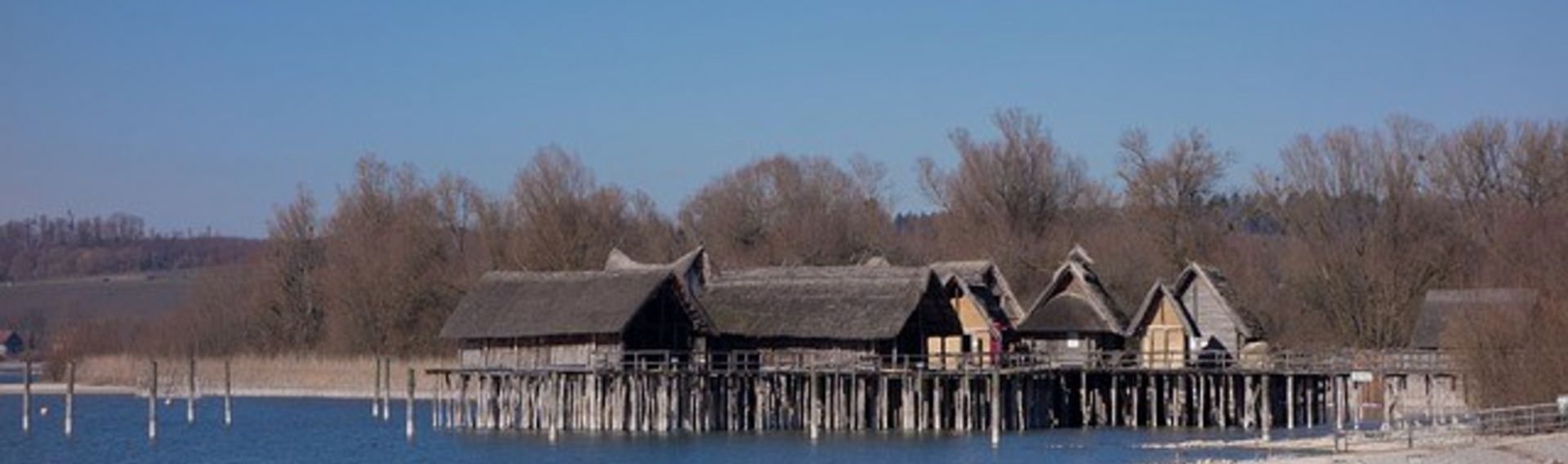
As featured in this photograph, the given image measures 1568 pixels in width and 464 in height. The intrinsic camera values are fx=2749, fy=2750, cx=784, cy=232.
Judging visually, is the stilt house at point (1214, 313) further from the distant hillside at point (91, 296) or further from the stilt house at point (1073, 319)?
the distant hillside at point (91, 296)

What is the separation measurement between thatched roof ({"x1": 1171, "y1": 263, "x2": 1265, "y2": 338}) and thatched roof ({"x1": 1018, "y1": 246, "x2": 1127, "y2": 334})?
1780 mm

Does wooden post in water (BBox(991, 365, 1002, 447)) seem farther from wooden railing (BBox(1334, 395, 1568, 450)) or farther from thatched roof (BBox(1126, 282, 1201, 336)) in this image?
thatched roof (BBox(1126, 282, 1201, 336))

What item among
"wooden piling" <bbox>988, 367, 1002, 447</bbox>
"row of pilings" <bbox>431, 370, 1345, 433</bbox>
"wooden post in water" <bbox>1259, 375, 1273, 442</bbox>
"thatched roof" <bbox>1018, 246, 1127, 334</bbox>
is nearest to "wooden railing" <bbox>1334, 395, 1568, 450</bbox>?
"wooden post in water" <bbox>1259, 375, 1273, 442</bbox>

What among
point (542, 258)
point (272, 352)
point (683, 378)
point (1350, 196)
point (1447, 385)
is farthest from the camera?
point (272, 352)

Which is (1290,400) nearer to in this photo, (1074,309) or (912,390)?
(1074,309)

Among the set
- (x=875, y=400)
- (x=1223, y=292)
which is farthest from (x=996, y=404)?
(x=1223, y=292)

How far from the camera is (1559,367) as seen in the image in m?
52.8

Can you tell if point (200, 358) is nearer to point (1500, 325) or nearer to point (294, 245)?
point (294, 245)

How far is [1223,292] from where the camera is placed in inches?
2835

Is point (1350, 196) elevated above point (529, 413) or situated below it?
above

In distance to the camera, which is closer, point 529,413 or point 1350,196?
point 529,413

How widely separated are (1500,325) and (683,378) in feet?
60.7

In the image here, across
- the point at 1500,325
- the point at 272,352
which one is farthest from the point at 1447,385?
the point at 272,352

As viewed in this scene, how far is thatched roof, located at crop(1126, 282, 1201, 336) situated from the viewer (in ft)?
230
